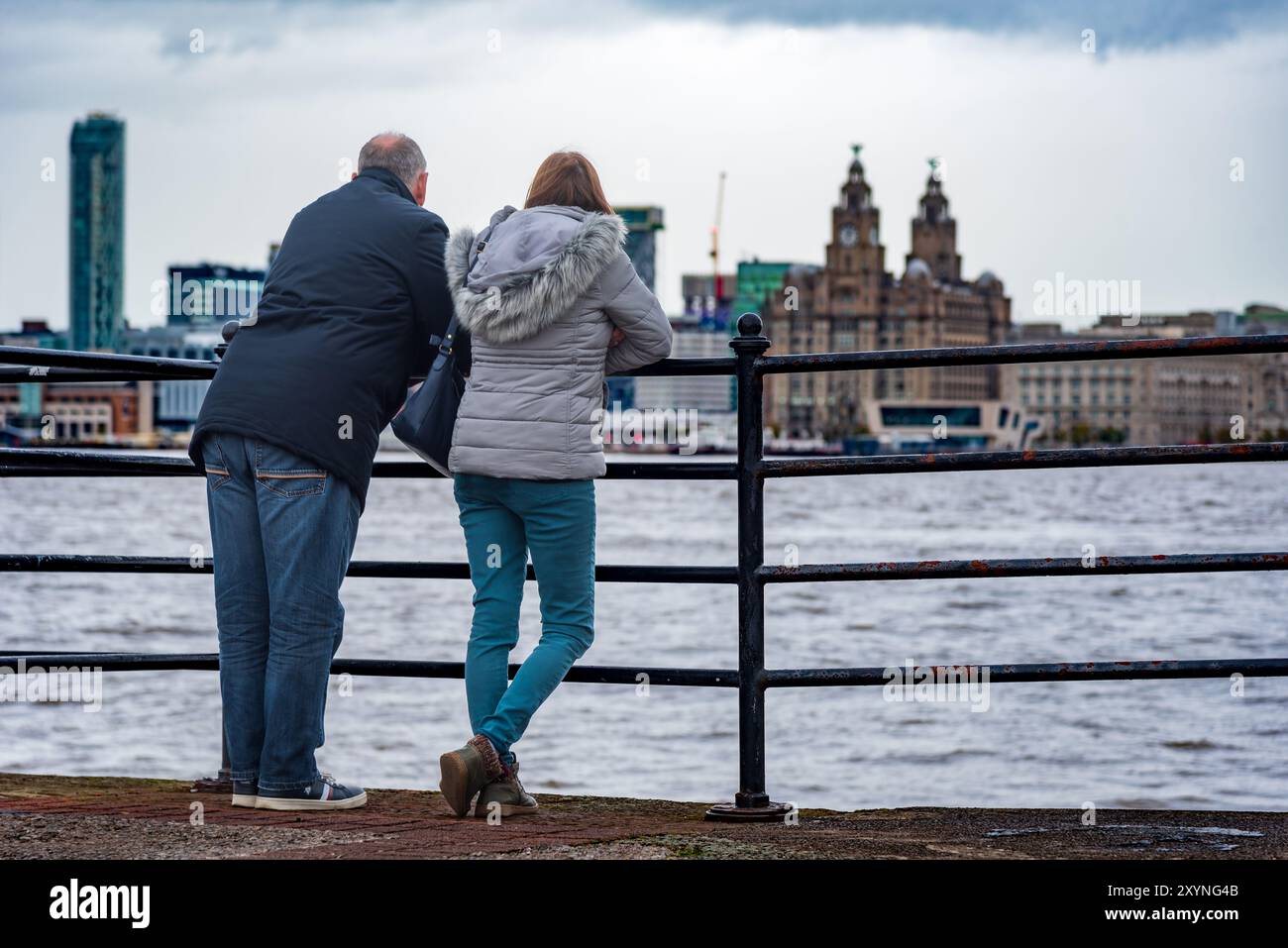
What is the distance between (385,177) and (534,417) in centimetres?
80

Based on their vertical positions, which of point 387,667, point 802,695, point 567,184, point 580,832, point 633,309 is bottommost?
point 802,695

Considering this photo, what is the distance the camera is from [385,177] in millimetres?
4871

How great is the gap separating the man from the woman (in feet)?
0.64

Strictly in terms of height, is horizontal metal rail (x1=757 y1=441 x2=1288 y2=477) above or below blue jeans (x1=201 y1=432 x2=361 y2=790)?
above

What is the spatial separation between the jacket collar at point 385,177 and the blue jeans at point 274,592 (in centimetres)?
78

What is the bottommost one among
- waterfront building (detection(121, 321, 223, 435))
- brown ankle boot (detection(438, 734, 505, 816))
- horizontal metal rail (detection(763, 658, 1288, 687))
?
brown ankle boot (detection(438, 734, 505, 816))

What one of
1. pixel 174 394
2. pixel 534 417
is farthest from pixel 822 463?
pixel 174 394

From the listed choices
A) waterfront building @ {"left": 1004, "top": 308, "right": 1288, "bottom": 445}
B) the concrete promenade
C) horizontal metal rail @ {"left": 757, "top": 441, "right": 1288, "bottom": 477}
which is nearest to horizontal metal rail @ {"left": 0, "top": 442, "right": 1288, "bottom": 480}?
horizontal metal rail @ {"left": 757, "top": 441, "right": 1288, "bottom": 477}

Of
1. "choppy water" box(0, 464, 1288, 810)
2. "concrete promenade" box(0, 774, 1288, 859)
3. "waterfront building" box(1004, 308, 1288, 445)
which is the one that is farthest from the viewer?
"waterfront building" box(1004, 308, 1288, 445)

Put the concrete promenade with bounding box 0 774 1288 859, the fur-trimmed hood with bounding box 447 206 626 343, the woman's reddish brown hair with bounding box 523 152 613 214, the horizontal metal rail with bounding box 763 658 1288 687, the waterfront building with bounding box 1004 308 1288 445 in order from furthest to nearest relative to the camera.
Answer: the waterfront building with bounding box 1004 308 1288 445, the woman's reddish brown hair with bounding box 523 152 613 214, the horizontal metal rail with bounding box 763 658 1288 687, the fur-trimmed hood with bounding box 447 206 626 343, the concrete promenade with bounding box 0 774 1288 859

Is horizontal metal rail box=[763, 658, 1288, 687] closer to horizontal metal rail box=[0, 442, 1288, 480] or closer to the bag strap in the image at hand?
horizontal metal rail box=[0, 442, 1288, 480]

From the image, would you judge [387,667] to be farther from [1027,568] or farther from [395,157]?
[1027,568]

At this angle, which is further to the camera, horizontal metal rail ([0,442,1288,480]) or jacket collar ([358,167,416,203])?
jacket collar ([358,167,416,203])

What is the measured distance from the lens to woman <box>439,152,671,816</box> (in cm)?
463
